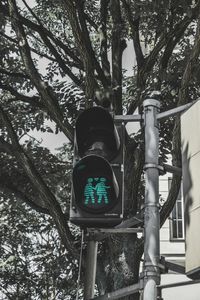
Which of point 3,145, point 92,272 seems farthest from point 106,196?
point 3,145

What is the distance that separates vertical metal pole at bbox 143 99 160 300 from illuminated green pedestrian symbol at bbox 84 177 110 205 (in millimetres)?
314

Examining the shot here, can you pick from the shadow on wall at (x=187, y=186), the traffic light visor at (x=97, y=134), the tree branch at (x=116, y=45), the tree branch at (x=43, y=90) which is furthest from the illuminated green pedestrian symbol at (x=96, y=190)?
the tree branch at (x=116, y=45)

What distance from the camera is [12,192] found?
Answer: 27.8 feet

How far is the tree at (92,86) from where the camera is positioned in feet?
23.4

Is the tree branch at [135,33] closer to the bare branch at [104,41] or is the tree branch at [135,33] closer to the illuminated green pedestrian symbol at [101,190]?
the bare branch at [104,41]

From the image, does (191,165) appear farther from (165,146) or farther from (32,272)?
(32,272)

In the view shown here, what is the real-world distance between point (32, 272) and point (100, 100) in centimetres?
708

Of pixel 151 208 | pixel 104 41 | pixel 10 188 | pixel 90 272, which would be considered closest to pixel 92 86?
pixel 104 41

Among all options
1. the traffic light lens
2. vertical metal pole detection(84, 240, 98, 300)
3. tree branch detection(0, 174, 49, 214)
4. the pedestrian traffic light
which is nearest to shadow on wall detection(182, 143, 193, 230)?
the pedestrian traffic light

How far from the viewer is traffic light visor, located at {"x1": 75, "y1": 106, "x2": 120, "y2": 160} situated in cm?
398

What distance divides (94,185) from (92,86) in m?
3.58

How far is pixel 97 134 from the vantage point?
405 centimetres

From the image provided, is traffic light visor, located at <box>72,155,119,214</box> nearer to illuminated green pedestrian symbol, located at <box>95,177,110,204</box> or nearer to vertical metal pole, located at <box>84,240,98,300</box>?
illuminated green pedestrian symbol, located at <box>95,177,110,204</box>

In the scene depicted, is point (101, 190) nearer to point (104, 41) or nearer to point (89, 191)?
point (89, 191)
